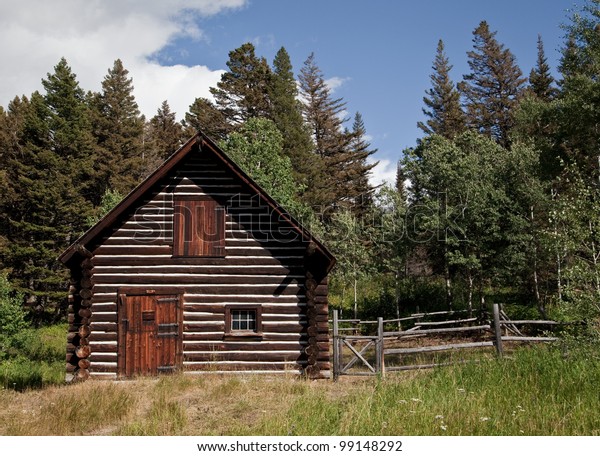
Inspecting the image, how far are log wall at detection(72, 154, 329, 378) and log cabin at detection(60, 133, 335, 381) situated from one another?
3 centimetres

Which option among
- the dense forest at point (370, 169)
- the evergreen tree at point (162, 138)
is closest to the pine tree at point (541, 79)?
the dense forest at point (370, 169)

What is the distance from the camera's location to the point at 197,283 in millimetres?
14672

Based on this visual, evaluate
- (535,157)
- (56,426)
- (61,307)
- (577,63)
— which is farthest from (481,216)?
(61,307)

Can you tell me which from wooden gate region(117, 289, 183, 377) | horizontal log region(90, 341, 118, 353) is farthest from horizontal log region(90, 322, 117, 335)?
horizontal log region(90, 341, 118, 353)

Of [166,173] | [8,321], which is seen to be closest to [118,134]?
[8,321]

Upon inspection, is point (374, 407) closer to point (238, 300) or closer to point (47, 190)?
point (238, 300)

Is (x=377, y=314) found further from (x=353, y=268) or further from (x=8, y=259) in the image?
(x=8, y=259)

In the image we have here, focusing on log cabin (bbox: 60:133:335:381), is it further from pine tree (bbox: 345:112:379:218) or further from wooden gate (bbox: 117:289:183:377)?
pine tree (bbox: 345:112:379:218)

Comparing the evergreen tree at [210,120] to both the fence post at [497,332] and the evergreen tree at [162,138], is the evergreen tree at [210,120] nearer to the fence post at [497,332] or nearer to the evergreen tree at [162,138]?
the evergreen tree at [162,138]

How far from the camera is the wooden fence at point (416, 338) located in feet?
44.8

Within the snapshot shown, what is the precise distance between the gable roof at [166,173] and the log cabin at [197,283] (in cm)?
4

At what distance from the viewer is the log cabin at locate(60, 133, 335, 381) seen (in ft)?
46.8

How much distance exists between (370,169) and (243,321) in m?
41.6
